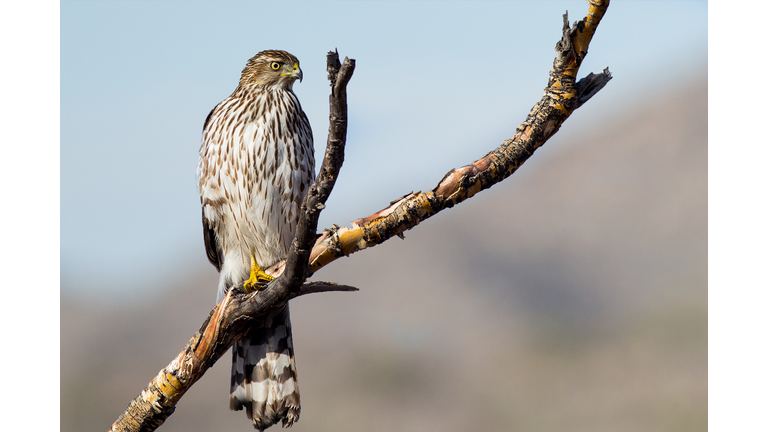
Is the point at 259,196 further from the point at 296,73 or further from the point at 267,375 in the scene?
the point at 267,375

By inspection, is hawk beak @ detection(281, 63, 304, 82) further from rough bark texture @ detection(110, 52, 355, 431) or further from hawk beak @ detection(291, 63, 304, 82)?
rough bark texture @ detection(110, 52, 355, 431)

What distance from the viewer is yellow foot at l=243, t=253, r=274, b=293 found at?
2.61 meters

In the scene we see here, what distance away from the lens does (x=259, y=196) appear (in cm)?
264

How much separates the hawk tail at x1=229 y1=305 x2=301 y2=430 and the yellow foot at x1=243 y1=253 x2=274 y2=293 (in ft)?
0.63

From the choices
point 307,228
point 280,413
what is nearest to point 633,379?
point 280,413

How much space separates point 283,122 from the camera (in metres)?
2.70

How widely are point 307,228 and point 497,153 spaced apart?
0.67 meters

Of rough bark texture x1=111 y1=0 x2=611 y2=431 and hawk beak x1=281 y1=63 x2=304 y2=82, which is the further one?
hawk beak x1=281 y1=63 x2=304 y2=82

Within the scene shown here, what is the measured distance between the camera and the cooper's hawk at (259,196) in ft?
8.64

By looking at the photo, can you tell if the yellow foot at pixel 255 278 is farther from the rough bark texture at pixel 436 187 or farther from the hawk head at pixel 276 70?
the hawk head at pixel 276 70

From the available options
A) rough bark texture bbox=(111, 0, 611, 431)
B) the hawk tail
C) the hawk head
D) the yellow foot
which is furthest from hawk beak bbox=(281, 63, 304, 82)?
the hawk tail

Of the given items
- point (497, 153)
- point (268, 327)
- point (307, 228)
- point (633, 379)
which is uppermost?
point (497, 153)

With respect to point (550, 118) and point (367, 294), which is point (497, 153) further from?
point (367, 294)

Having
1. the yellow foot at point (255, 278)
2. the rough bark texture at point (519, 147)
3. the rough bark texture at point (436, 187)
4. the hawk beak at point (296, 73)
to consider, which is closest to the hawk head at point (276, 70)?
the hawk beak at point (296, 73)
